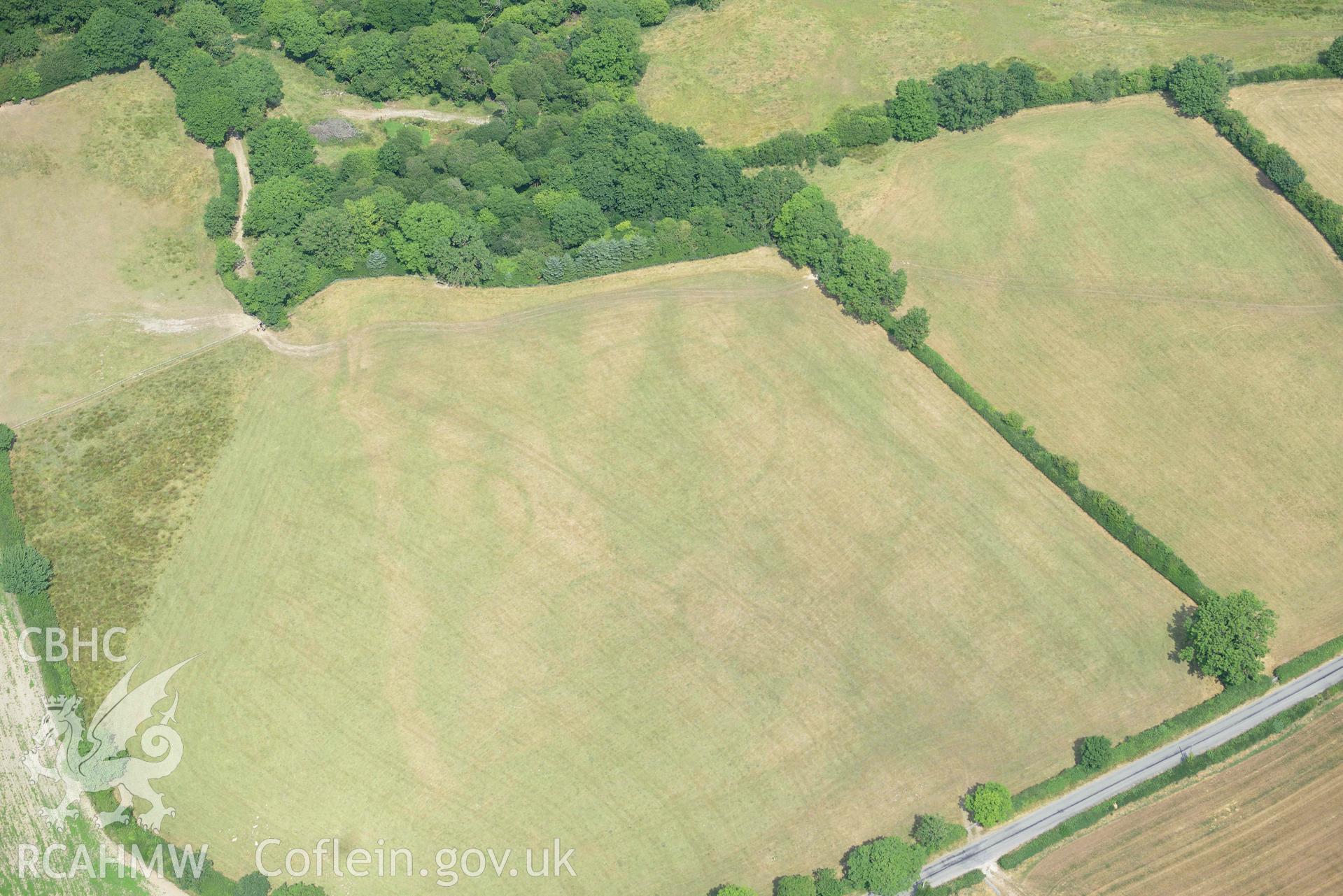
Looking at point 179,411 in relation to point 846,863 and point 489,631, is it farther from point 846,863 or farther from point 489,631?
point 846,863

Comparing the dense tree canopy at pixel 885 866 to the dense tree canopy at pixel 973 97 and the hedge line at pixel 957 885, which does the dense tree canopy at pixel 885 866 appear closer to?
the hedge line at pixel 957 885

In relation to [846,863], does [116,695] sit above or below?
below

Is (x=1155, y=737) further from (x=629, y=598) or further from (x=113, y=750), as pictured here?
(x=113, y=750)

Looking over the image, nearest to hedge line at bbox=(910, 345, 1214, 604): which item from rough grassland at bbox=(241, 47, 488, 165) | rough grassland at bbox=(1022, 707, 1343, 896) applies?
rough grassland at bbox=(1022, 707, 1343, 896)

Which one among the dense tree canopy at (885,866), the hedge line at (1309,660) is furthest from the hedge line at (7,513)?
the hedge line at (1309,660)

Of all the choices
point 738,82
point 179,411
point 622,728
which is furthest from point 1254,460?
point 179,411

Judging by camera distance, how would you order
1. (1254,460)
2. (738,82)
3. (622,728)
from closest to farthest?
(622,728) < (1254,460) < (738,82)

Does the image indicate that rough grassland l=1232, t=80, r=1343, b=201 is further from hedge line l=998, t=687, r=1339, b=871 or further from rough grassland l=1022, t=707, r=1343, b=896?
rough grassland l=1022, t=707, r=1343, b=896
